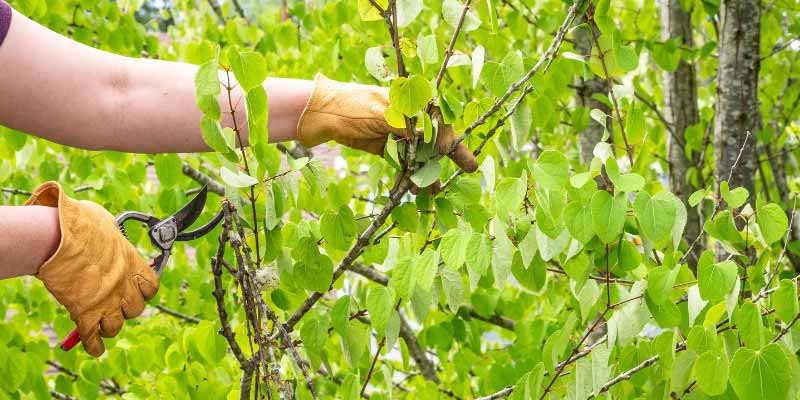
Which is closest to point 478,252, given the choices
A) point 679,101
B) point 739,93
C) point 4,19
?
point 4,19

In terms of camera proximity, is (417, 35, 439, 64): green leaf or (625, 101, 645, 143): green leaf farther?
(625, 101, 645, 143): green leaf

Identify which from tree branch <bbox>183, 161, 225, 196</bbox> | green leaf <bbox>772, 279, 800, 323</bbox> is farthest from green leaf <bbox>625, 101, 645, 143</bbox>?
tree branch <bbox>183, 161, 225, 196</bbox>

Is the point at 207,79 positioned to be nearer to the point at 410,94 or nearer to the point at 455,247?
the point at 410,94

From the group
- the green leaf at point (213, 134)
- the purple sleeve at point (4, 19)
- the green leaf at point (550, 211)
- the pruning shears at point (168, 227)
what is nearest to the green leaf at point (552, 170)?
the green leaf at point (550, 211)

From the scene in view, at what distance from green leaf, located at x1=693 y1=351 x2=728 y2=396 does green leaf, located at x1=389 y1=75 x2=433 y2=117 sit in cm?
42

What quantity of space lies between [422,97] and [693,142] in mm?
1607

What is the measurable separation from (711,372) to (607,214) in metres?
0.22

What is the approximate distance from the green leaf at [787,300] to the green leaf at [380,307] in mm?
460

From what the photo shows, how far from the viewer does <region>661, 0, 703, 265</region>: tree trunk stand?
2537 mm

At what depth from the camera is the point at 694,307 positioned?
39.5 inches

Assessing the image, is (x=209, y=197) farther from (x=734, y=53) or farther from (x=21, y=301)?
(x=734, y=53)

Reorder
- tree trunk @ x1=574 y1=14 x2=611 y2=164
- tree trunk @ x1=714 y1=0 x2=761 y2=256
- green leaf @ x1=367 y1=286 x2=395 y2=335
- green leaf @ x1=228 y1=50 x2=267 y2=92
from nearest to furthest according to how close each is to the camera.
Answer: green leaf @ x1=228 y1=50 x2=267 y2=92 → green leaf @ x1=367 y1=286 x2=395 y2=335 → tree trunk @ x1=714 y1=0 x2=761 y2=256 → tree trunk @ x1=574 y1=14 x2=611 y2=164

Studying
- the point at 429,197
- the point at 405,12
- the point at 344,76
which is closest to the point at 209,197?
the point at 344,76

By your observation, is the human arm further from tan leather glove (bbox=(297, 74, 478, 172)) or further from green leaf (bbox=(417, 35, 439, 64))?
green leaf (bbox=(417, 35, 439, 64))
